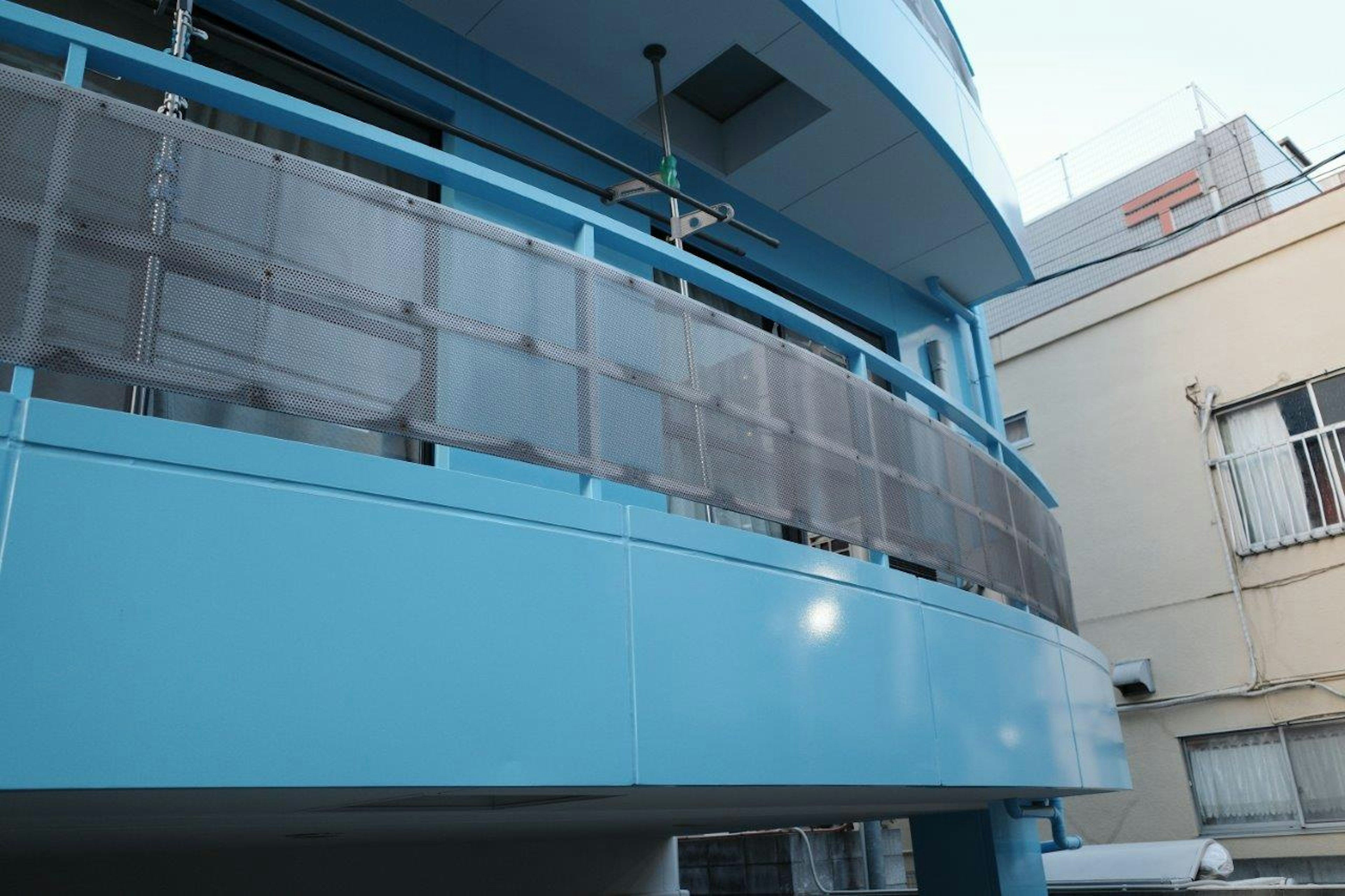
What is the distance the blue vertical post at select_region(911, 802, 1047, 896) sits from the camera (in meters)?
6.65

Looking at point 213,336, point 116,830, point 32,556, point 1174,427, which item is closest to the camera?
point 32,556

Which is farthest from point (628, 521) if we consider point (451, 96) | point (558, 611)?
point (451, 96)

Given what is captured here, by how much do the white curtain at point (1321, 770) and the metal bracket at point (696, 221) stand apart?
32.2 ft

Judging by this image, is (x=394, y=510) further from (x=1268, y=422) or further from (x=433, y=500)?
(x=1268, y=422)

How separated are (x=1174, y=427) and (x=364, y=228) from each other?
12348mm

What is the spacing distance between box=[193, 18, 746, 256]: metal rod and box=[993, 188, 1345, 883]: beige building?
28.8 ft

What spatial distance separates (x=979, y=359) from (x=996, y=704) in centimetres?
536

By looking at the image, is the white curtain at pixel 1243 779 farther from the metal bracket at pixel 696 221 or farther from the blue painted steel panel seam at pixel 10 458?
the blue painted steel panel seam at pixel 10 458

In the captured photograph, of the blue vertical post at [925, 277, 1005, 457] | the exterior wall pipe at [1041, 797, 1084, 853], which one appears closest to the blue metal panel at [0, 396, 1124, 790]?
the exterior wall pipe at [1041, 797, 1084, 853]

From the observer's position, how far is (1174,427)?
13.4m


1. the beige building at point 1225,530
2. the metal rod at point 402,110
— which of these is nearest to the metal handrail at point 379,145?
the metal rod at point 402,110

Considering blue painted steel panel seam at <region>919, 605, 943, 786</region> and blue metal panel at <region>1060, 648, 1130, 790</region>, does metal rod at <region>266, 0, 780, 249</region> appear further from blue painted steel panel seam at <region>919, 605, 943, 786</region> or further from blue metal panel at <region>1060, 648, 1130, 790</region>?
blue metal panel at <region>1060, 648, 1130, 790</region>

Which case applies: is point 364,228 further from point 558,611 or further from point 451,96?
point 451,96

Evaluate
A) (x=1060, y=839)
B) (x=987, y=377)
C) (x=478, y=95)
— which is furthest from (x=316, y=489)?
(x=987, y=377)
